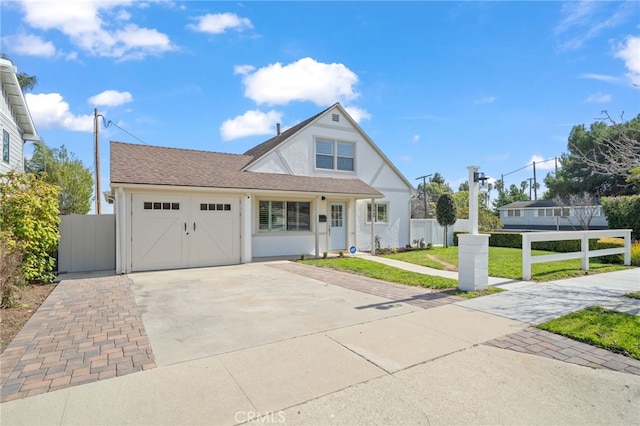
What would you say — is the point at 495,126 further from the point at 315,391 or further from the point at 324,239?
the point at 315,391

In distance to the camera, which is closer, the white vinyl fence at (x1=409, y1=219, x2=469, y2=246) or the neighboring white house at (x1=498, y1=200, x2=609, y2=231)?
the white vinyl fence at (x1=409, y1=219, x2=469, y2=246)

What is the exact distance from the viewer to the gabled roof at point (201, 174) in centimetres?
1072

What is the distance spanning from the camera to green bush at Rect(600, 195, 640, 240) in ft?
48.5

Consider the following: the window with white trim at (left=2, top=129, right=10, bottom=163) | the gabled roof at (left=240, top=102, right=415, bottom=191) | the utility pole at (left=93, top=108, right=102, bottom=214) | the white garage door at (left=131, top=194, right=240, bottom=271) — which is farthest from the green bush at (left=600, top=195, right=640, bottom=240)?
the utility pole at (left=93, top=108, right=102, bottom=214)

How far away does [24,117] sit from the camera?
51.5 ft

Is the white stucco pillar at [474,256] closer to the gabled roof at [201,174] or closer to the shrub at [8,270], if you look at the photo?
the gabled roof at [201,174]

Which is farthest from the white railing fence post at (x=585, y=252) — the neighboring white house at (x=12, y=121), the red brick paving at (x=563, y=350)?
the neighboring white house at (x=12, y=121)

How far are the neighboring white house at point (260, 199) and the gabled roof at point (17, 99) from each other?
511 cm

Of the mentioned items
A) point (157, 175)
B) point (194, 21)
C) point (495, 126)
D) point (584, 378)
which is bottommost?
point (584, 378)

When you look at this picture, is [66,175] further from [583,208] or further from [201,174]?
[583,208]

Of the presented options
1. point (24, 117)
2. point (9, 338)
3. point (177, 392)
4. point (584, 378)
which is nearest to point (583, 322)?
Result: point (584, 378)

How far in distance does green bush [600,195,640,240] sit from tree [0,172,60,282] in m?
21.2

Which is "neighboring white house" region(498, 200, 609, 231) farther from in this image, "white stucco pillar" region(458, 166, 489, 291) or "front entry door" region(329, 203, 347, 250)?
"white stucco pillar" region(458, 166, 489, 291)

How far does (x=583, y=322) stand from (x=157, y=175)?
1134cm
